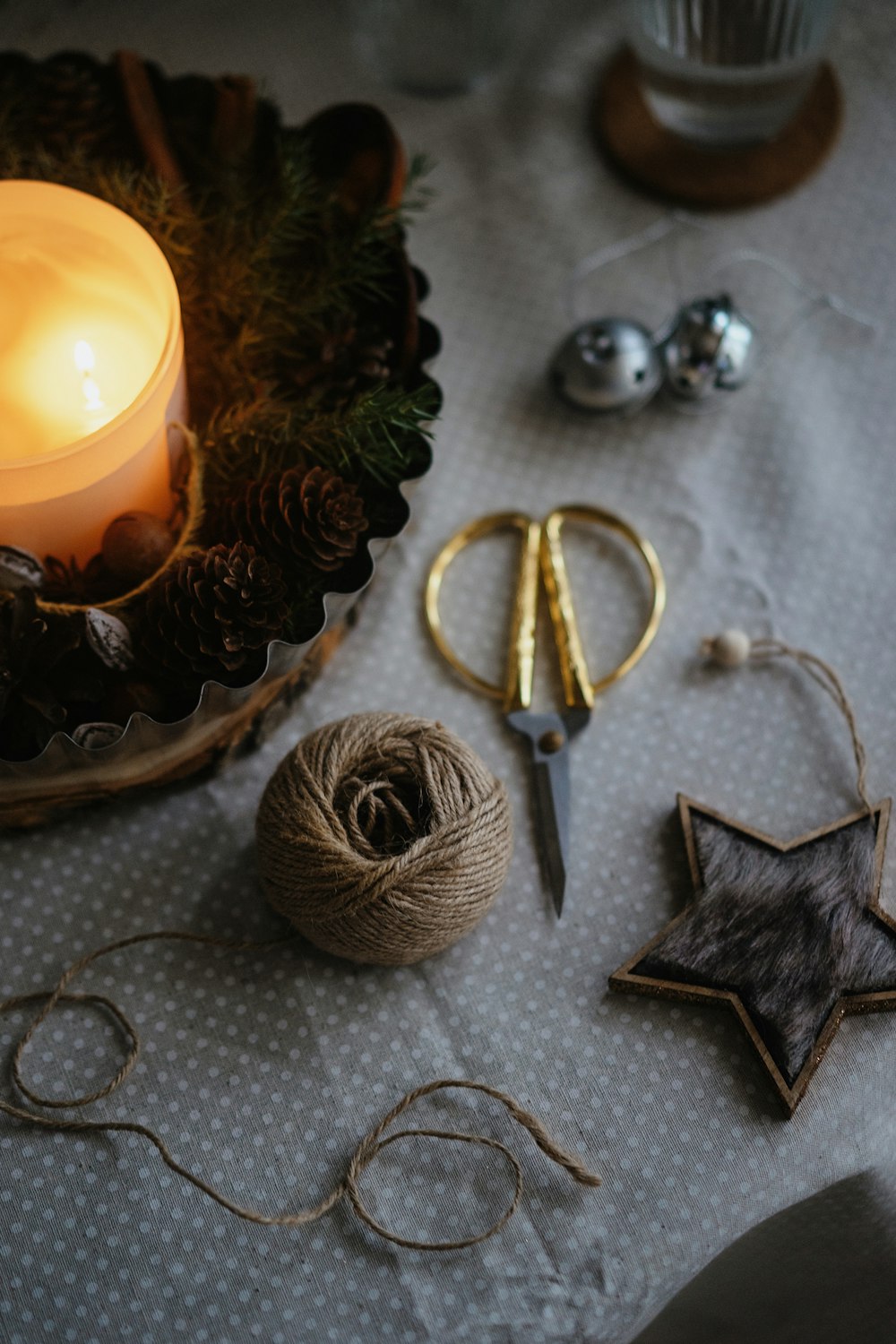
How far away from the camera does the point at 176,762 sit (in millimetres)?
543

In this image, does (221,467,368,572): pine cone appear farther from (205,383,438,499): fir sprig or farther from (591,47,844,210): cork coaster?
(591,47,844,210): cork coaster

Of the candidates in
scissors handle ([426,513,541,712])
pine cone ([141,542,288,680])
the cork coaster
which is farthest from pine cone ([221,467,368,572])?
the cork coaster

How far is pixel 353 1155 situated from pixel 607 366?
1.45 feet

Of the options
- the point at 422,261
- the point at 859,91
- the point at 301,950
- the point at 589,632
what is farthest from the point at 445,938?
the point at 859,91

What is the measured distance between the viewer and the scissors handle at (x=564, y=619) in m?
0.59

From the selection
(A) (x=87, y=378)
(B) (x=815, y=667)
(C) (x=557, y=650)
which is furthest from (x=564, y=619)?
(A) (x=87, y=378)

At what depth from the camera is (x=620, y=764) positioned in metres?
0.58

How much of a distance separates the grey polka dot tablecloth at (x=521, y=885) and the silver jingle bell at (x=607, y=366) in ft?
0.08

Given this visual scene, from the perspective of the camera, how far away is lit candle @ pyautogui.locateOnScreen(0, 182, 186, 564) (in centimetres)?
47

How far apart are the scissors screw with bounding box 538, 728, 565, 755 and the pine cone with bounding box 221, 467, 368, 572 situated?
15cm

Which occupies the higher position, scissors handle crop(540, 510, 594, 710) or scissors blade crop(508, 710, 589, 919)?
scissors handle crop(540, 510, 594, 710)

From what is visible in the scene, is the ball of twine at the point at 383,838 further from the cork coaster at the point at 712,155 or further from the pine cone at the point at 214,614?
the cork coaster at the point at 712,155

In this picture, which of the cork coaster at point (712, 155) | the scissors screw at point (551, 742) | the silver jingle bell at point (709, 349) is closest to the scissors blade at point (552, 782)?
the scissors screw at point (551, 742)

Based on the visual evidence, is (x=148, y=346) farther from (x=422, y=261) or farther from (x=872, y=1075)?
(x=872, y=1075)
